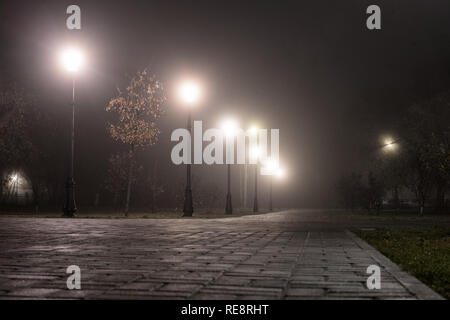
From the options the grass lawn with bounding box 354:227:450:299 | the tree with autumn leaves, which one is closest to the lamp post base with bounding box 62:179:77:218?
the tree with autumn leaves

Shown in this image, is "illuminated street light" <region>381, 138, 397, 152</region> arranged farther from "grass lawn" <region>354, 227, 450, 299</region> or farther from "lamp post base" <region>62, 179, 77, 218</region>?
"grass lawn" <region>354, 227, 450, 299</region>

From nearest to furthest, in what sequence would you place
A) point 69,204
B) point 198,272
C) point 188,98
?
1. point 198,272
2. point 69,204
3. point 188,98

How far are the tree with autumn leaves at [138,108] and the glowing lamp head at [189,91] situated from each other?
115 inches

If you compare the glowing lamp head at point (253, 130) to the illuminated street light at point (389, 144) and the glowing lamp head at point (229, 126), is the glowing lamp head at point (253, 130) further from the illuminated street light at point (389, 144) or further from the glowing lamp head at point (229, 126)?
the illuminated street light at point (389, 144)

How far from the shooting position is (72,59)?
25828 mm

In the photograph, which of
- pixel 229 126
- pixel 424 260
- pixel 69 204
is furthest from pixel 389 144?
pixel 424 260

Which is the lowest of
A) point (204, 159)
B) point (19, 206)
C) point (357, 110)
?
point (19, 206)

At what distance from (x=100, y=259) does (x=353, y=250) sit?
485 cm

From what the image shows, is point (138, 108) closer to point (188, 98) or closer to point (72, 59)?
point (188, 98)

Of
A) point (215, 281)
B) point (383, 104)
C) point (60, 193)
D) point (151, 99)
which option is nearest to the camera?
point (215, 281)

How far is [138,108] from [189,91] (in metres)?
4.28

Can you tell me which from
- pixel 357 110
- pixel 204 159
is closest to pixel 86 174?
pixel 204 159

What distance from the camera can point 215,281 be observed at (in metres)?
6.02
